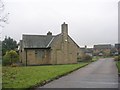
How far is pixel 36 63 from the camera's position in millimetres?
56188

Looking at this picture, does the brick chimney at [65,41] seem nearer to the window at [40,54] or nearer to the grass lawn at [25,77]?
the window at [40,54]

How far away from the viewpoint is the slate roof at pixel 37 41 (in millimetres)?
56213

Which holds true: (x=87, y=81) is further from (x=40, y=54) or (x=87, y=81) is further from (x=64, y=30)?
(x=64, y=30)

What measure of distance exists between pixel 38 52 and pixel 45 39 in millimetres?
3762

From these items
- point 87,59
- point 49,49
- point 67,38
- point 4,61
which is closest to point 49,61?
point 49,49

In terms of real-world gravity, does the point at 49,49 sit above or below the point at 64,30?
below

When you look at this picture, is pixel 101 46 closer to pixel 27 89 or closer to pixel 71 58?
pixel 71 58

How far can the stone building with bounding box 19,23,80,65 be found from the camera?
56.0 metres

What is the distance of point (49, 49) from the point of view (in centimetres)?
5709

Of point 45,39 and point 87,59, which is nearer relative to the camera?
point 45,39

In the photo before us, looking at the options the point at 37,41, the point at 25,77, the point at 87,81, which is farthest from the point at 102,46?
the point at 87,81

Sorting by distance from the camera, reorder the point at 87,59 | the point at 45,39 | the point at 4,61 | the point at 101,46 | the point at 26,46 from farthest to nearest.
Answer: the point at 101,46
the point at 87,59
the point at 45,39
the point at 26,46
the point at 4,61

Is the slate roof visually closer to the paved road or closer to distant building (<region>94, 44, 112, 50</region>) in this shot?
the paved road

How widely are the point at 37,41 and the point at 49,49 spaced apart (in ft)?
10.6
